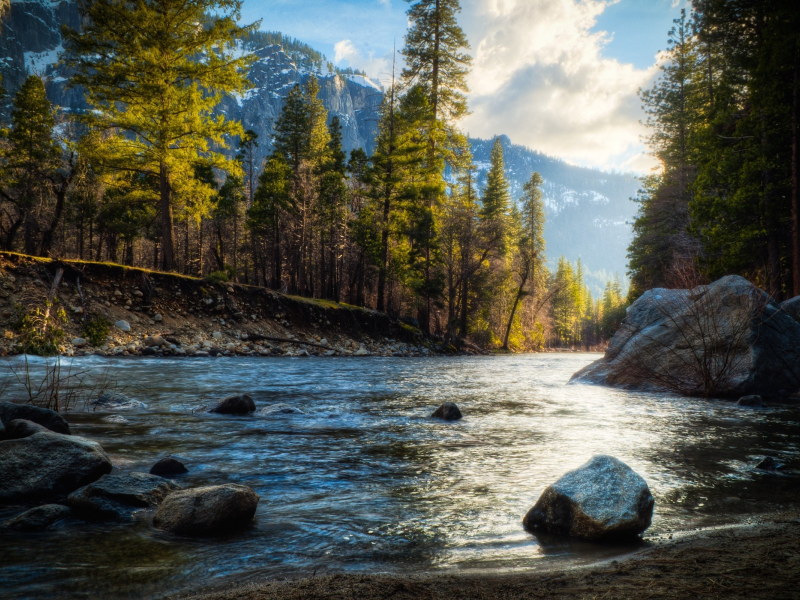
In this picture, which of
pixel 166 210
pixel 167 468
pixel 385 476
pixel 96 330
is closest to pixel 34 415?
pixel 167 468

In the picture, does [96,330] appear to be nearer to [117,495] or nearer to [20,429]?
[20,429]

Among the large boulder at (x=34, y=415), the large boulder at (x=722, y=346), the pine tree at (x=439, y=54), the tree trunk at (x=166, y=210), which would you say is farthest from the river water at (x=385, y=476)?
the pine tree at (x=439, y=54)

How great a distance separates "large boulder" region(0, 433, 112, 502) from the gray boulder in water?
3707 mm

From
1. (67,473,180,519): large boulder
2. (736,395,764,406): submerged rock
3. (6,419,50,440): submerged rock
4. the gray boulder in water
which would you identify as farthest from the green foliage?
(736,395,764,406): submerged rock

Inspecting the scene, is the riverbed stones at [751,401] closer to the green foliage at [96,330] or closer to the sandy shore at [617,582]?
the sandy shore at [617,582]

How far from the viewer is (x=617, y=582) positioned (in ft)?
7.61

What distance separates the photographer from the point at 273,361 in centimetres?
1772

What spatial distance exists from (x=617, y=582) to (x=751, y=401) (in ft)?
30.3

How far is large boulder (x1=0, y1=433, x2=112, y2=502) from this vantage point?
12.3 ft

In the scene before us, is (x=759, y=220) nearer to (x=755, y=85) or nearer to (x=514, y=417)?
(x=755, y=85)

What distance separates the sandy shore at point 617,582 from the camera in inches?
84.8

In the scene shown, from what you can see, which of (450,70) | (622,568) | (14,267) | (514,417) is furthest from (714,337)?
(450,70)

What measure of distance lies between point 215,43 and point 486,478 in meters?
21.5

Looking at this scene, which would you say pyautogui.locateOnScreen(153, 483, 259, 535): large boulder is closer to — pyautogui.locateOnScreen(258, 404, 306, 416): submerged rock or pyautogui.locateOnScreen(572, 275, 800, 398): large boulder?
pyautogui.locateOnScreen(258, 404, 306, 416): submerged rock
